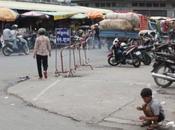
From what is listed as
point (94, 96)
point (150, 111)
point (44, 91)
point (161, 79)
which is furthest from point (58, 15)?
point (150, 111)

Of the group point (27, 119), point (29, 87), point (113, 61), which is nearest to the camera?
point (27, 119)

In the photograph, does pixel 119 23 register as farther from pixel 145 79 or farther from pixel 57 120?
pixel 57 120

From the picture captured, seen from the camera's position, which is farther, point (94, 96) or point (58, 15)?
point (58, 15)

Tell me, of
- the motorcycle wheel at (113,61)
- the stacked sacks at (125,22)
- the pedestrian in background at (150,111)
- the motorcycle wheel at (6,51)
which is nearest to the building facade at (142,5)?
the stacked sacks at (125,22)

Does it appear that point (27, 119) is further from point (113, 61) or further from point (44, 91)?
point (113, 61)

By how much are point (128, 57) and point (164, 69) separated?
20.5 feet

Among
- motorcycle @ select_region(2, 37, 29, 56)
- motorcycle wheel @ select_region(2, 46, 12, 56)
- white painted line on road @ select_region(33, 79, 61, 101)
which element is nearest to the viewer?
white painted line on road @ select_region(33, 79, 61, 101)

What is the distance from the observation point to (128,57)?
67.9 ft

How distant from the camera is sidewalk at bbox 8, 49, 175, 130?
10398 millimetres

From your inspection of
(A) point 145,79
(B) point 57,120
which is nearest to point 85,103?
(B) point 57,120

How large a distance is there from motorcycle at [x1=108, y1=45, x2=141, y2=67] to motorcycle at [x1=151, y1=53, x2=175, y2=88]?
18.7 feet

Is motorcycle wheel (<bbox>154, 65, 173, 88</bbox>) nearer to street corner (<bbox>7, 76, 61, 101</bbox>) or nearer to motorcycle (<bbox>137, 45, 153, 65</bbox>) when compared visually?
street corner (<bbox>7, 76, 61, 101</bbox>)

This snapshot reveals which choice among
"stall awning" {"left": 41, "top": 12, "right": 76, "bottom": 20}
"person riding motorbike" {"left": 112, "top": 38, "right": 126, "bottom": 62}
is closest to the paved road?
"person riding motorbike" {"left": 112, "top": 38, "right": 126, "bottom": 62}

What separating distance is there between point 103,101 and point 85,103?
0.43m
